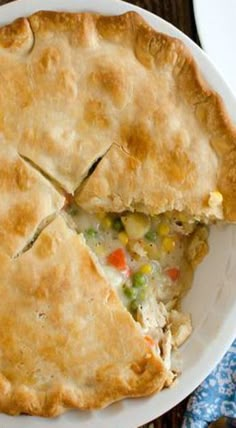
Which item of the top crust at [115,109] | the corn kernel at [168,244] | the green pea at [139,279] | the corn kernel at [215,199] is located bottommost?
the green pea at [139,279]

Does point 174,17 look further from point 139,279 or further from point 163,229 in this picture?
point 139,279

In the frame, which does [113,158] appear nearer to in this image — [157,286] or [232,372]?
[157,286]

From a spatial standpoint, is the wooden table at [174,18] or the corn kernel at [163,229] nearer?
the corn kernel at [163,229]

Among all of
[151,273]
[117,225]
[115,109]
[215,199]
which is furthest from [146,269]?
[115,109]

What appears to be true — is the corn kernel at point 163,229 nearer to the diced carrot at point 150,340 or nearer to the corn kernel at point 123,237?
the corn kernel at point 123,237

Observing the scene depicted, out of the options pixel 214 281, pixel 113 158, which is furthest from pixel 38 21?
pixel 214 281

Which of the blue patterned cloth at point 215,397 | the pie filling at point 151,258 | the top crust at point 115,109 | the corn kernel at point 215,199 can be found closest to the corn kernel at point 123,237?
the pie filling at point 151,258

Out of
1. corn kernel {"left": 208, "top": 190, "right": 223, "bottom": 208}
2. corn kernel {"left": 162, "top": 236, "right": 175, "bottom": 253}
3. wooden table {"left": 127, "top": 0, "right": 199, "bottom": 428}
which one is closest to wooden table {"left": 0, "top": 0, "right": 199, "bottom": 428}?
wooden table {"left": 127, "top": 0, "right": 199, "bottom": 428}
